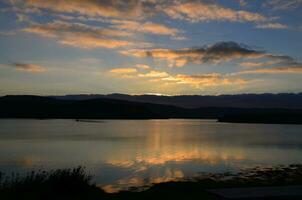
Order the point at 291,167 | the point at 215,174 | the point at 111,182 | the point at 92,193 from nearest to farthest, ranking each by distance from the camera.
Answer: the point at 92,193
the point at 111,182
the point at 215,174
the point at 291,167

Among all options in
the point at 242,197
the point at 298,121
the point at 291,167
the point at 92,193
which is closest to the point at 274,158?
the point at 291,167

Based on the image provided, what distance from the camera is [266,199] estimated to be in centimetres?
1145

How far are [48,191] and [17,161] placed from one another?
19621mm

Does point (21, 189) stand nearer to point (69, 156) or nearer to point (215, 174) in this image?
point (215, 174)

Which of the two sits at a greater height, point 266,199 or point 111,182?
point 266,199

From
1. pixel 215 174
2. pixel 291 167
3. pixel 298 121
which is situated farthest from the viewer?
pixel 298 121

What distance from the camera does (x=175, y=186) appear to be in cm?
1875

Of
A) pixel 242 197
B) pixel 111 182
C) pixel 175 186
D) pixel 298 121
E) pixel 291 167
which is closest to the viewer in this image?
pixel 242 197

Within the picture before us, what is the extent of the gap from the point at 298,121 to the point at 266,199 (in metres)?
193

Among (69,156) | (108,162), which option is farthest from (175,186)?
(69,156)

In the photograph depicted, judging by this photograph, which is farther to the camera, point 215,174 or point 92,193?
point 215,174

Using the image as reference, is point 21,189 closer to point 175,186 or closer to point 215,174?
point 175,186

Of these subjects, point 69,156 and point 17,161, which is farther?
point 69,156

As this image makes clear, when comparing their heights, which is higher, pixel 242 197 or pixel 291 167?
pixel 242 197
